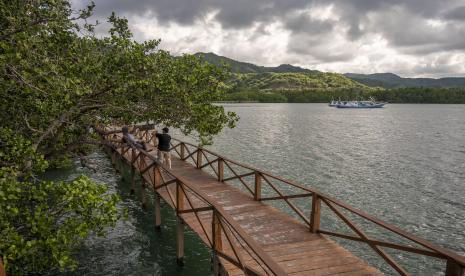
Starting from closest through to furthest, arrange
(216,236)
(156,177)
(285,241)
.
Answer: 1. (216,236)
2. (285,241)
3. (156,177)

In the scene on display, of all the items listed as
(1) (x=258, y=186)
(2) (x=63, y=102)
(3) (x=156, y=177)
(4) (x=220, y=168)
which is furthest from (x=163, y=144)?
(2) (x=63, y=102)

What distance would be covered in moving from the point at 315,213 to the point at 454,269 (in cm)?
485

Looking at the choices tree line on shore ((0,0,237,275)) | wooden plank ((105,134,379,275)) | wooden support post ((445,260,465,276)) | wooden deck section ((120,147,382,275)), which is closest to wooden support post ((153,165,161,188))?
wooden plank ((105,134,379,275))

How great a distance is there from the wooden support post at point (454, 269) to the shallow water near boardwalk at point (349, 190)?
809cm

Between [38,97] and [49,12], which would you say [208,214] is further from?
[49,12]

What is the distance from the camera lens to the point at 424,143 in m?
48.9

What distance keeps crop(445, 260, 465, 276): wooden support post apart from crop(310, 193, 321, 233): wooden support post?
4518mm

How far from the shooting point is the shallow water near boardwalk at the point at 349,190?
45.5ft

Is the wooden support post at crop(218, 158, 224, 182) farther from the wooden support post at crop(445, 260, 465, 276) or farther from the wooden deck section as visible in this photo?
the wooden support post at crop(445, 260, 465, 276)

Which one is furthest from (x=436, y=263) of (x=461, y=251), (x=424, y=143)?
(x=424, y=143)

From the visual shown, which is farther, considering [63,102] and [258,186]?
[258,186]

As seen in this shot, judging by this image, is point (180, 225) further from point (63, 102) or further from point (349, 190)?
point (349, 190)

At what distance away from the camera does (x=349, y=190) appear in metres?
25.1

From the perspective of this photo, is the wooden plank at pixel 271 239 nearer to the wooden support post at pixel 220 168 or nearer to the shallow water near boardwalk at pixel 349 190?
the wooden support post at pixel 220 168
